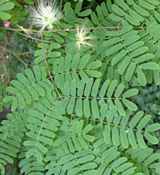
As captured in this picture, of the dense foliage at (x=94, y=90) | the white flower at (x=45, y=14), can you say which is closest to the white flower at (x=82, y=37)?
the dense foliage at (x=94, y=90)

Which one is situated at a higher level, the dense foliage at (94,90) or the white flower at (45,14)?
the white flower at (45,14)

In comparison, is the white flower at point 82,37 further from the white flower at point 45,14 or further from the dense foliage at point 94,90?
the white flower at point 45,14

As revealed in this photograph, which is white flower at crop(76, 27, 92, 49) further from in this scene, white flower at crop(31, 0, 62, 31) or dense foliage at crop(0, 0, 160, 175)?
white flower at crop(31, 0, 62, 31)

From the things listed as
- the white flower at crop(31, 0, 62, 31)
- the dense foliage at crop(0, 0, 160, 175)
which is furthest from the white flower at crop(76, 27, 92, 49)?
the white flower at crop(31, 0, 62, 31)

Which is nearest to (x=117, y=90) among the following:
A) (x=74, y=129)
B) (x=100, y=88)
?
(x=100, y=88)

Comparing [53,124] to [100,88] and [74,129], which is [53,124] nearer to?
[74,129]
